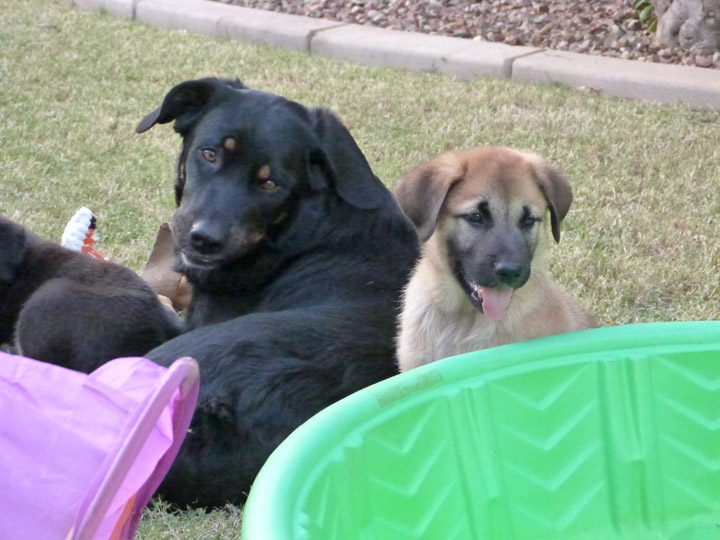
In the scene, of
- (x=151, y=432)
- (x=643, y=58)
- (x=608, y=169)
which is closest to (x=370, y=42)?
(x=643, y=58)

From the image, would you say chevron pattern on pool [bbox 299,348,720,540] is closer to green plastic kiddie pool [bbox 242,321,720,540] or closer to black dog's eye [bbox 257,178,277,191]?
green plastic kiddie pool [bbox 242,321,720,540]

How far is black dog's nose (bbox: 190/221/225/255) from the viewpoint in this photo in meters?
3.50

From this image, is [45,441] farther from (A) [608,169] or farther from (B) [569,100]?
(B) [569,100]

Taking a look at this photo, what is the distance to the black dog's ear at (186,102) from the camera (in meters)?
3.73

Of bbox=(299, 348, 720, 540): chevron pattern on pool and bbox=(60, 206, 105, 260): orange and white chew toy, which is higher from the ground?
bbox=(60, 206, 105, 260): orange and white chew toy

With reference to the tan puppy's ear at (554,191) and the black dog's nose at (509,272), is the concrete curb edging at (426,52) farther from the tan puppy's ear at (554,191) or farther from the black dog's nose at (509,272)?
the black dog's nose at (509,272)

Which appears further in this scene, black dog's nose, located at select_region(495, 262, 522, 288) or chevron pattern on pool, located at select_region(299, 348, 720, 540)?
black dog's nose, located at select_region(495, 262, 522, 288)

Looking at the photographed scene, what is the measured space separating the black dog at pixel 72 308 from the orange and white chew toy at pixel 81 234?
22.8 inches

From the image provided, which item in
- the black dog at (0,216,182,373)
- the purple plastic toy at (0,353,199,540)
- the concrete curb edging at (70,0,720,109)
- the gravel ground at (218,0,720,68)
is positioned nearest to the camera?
the purple plastic toy at (0,353,199,540)

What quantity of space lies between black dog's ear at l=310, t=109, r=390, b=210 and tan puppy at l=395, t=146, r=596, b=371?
22 centimetres

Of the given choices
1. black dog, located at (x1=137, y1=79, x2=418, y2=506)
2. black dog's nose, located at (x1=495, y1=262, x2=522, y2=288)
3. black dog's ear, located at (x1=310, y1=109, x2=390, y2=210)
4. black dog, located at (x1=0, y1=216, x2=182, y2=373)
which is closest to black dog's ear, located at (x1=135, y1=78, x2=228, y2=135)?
black dog, located at (x1=137, y1=79, x2=418, y2=506)

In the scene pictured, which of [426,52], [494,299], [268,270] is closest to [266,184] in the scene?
[268,270]

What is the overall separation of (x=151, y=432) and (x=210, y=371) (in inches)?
37.7

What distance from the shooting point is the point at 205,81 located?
372 centimetres
